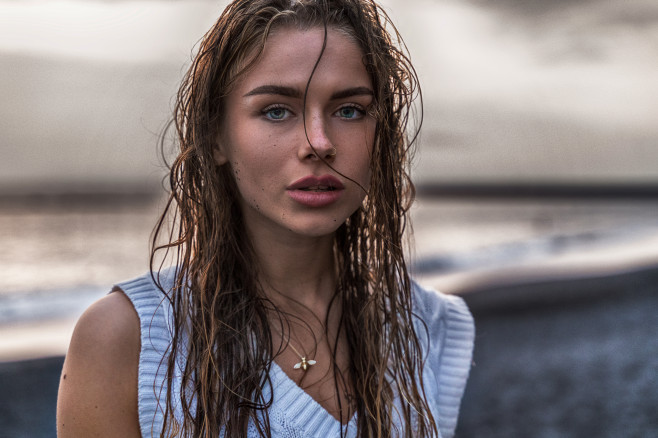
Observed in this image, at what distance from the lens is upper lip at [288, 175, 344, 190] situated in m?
1.74

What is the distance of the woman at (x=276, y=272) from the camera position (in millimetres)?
1712

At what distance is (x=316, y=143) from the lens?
1713 mm

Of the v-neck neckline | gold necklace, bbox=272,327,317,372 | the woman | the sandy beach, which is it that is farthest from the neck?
the sandy beach

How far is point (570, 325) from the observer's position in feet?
22.0

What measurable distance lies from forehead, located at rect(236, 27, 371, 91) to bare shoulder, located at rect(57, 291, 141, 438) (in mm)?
665

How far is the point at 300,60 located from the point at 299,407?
840 millimetres

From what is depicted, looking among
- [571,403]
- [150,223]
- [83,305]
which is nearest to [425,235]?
[150,223]

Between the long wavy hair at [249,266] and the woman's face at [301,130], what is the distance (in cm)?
5

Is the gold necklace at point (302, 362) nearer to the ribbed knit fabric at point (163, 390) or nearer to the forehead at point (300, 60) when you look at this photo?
the ribbed knit fabric at point (163, 390)

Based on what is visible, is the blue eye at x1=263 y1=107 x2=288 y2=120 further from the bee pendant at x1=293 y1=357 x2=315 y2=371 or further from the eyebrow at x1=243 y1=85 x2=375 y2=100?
the bee pendant at x1=293 y1=357 x2=315 y2=371

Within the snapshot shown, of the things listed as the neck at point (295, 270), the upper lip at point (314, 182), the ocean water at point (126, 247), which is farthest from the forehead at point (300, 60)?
the ocean water at point (126, 247)

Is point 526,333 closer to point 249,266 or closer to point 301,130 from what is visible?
point 249,266

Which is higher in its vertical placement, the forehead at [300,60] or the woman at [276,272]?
the forehead at [300,60]

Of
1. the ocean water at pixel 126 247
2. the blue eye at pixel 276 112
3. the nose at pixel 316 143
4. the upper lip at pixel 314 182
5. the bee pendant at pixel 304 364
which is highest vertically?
the ocean water at pixel 126 247
